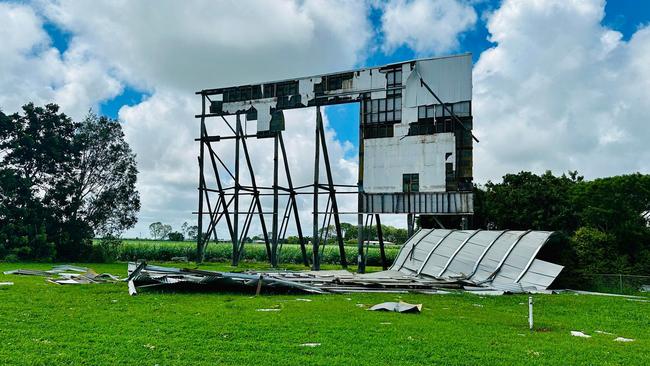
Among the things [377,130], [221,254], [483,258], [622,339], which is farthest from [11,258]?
[622,339]

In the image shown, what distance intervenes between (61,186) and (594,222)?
128ft

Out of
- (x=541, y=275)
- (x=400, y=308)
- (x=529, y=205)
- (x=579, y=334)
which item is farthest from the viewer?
(x=529, y=205)

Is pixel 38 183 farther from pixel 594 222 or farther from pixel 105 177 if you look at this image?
pixel 594 222

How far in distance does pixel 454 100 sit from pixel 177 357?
2597 cm

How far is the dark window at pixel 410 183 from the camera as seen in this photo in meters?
31.2

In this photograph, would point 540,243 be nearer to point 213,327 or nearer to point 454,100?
point 454,100

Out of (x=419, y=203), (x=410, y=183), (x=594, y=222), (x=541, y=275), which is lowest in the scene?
(x=541, y=275)

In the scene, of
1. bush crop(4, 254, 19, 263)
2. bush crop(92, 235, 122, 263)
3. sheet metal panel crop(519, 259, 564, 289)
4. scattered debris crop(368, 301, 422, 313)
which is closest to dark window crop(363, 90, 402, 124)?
sheet metal panel crop(519, 259, 564, 289)

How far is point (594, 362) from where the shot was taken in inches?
324

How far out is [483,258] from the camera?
23297 mm

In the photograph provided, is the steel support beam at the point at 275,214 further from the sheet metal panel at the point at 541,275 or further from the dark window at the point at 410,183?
the sheet metal panel at the point at 541,275

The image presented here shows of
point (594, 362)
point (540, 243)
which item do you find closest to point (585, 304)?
point (540, 243)

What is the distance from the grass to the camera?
8.17 m

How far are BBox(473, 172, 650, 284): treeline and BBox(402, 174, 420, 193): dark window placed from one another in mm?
8628
